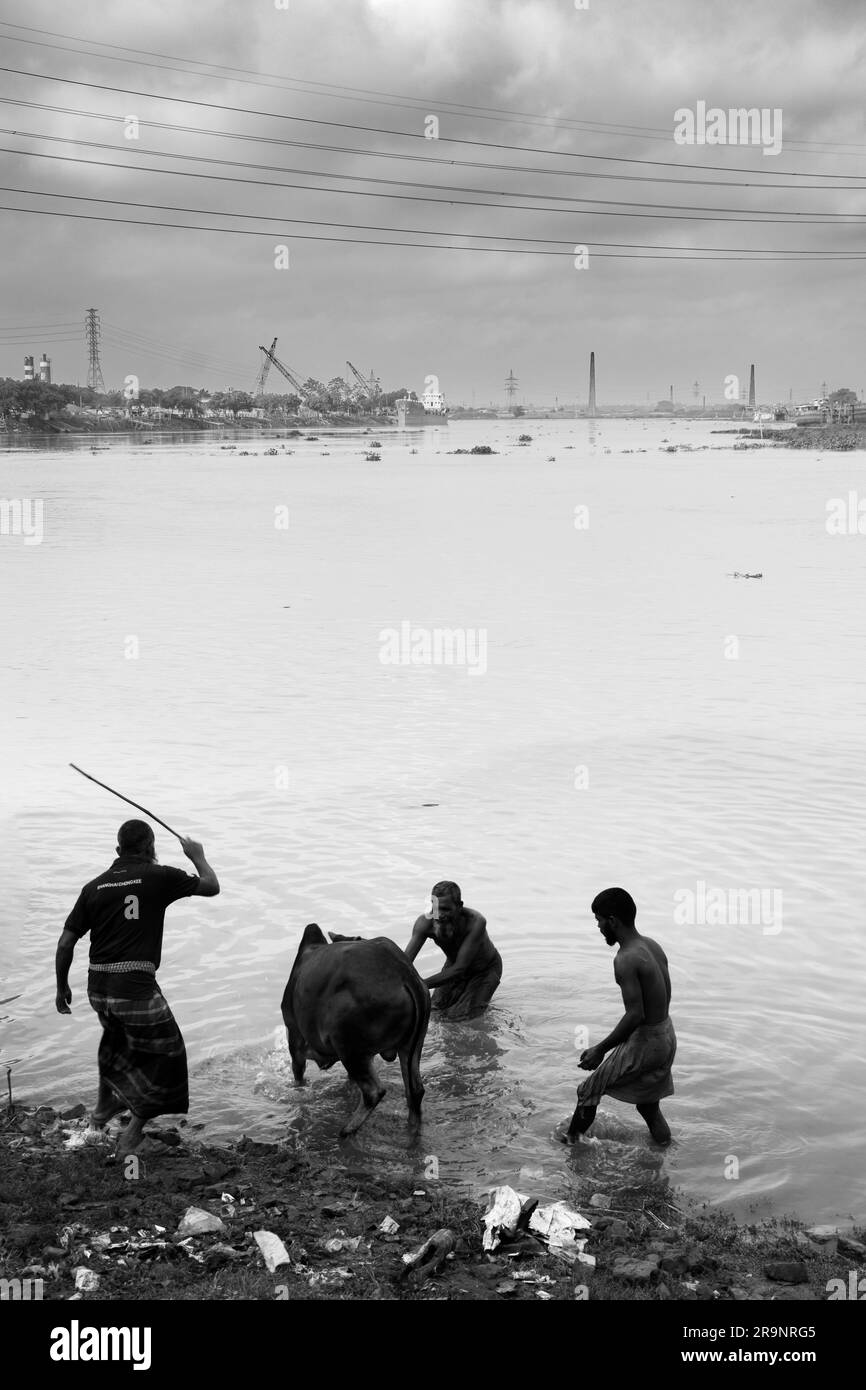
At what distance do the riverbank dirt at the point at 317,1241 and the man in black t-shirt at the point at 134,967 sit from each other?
30 centimetres

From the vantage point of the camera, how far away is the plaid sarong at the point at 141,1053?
705 centimetres

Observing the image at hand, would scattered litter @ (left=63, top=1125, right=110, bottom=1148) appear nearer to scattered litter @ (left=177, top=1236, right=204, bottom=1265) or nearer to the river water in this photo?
the river water

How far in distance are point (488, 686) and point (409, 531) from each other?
2613 centimetres

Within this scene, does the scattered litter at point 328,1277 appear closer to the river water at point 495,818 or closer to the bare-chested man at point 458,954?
the river water at point 495,818

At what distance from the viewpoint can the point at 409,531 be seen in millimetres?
45844

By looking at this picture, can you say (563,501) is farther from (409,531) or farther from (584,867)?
(584,867)

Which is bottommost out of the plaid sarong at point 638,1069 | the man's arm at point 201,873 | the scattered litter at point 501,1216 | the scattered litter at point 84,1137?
the scattered litter at point 84,1137

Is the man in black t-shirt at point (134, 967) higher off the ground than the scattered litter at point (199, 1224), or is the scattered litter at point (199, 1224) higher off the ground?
the man in black t-shirt at point (134, 967)

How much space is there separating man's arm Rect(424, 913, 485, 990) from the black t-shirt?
239 centimetres

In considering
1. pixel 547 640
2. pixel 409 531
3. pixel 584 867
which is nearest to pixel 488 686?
pixel 547 640

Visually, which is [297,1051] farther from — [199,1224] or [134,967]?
[199,1224]

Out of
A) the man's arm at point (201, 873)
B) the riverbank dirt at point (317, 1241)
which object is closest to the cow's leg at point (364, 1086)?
the riverbank dirt at point (317, 1241)

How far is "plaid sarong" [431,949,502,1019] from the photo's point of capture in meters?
9.12

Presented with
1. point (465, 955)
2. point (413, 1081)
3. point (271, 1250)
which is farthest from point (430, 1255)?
point (465, 955)
